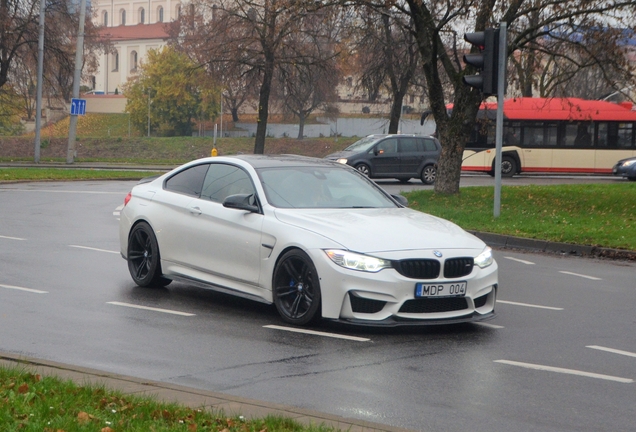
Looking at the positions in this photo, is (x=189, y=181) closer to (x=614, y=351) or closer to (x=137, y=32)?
(x=614, y=351)

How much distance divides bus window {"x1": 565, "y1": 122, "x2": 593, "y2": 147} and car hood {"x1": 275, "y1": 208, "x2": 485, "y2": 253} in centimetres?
3238

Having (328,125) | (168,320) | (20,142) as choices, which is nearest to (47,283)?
(168,320)

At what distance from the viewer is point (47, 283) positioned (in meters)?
10.7

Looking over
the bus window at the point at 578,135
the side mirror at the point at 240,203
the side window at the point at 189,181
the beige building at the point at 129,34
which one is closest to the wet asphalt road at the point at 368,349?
the side mirror at the point at 240,203

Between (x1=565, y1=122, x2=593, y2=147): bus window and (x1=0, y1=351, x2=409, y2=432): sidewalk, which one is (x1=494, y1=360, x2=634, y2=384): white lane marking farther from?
(x1=565, y1=122, x2=593, y2=147): bus window

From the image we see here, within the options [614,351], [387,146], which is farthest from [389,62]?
[614,351]

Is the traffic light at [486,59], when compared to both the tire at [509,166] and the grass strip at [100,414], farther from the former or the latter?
the tire at [509,166]

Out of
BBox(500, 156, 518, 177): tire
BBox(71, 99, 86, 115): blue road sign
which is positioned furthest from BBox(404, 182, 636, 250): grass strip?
BBox(71, 99, 86, 115): blue road sign

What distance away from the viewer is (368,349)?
25.2 ft

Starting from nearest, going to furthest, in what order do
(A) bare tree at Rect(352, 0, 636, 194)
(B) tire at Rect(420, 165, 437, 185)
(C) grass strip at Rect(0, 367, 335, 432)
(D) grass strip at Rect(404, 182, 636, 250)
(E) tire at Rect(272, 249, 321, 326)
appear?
(C) grass strip at Rect(0, 367, 335, 432)
(E) tire at Rect(272, 249, 321, 326)
(D) grass strip at Rect(404, 182, 636, 250)
(A) bare tree at Rect(352, 0, 636, 194)
(B) tire at Rect(420, 165, 437, 185)

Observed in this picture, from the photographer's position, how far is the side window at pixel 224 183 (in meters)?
9.67

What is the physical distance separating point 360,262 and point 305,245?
571 mm

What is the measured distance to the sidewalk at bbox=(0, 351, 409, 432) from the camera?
206 inches

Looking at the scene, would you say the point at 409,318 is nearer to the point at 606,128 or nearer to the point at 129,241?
the point at 129,241
